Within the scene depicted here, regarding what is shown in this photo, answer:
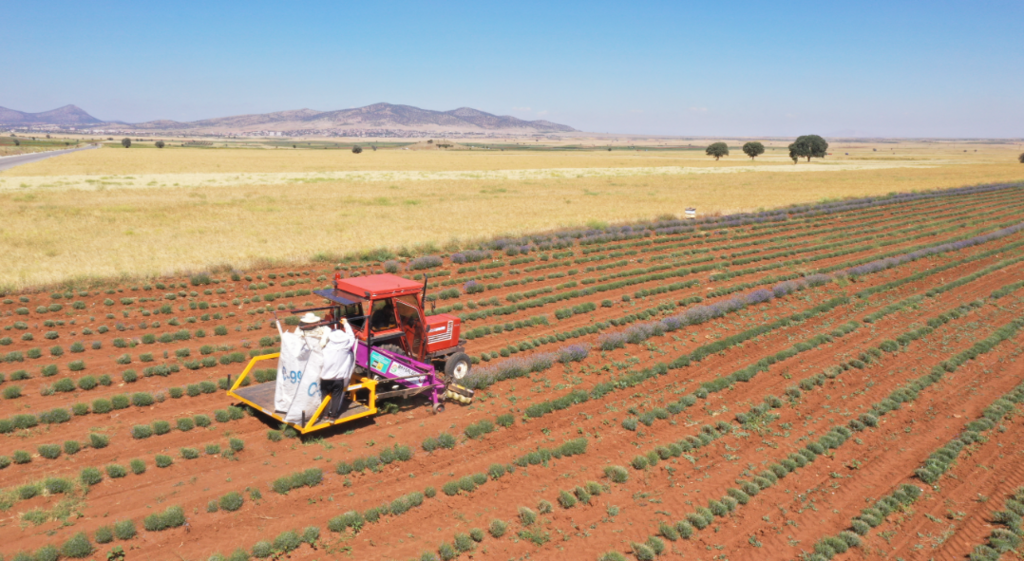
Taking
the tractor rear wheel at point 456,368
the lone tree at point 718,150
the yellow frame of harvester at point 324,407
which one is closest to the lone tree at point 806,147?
the lone tree at point 718,150

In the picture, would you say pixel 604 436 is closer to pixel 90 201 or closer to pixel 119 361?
pixel 119 361

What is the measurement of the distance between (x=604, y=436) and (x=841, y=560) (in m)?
3.96

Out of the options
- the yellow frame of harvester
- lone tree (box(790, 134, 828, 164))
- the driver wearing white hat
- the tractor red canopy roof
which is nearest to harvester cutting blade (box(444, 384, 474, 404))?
the yellow frame of harvester

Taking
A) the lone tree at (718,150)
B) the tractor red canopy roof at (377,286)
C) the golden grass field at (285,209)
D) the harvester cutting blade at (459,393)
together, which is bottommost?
the harvester cutting blade at (459,393)

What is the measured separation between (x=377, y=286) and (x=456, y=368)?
239cm

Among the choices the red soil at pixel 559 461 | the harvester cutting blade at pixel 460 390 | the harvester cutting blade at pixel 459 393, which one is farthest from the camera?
the harvester cutting blade at pixel 460 390

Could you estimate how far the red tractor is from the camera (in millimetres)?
10461

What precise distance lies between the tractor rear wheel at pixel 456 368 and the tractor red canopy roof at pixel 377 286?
157 cm

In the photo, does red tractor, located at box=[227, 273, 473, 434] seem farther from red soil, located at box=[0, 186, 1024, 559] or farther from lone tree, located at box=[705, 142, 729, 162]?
lone tree, located at box=[705, 142, 729, 162]

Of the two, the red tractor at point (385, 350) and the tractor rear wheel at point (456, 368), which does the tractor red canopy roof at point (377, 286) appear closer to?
the red tractor at point (385, 350)

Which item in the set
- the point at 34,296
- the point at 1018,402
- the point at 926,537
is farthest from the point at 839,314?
the point at 34,296

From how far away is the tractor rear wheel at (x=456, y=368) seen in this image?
11672 millimetres

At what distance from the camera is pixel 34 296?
17.2 metres

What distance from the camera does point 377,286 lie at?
440 inches
